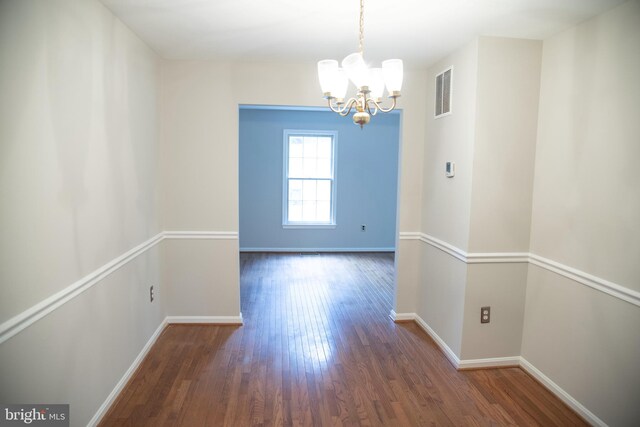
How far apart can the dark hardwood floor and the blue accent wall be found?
3.03 metres

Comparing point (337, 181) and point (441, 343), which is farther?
point (337, 181)

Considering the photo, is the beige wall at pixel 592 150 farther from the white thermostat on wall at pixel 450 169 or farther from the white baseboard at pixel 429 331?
the white baseboard at pixel 429 331

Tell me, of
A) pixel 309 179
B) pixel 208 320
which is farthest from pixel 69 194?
pixel 309 179

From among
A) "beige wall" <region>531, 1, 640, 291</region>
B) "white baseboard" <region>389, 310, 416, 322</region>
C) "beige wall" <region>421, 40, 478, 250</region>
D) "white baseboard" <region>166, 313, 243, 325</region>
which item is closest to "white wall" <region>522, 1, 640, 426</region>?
"beige wall" <region>531, 1, 640, 291</region>

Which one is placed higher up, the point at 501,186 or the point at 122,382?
the point at 501,186

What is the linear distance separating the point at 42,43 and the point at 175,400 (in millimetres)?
2119

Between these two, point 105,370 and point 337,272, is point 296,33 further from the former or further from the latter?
point 337,272

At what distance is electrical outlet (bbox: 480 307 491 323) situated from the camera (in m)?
2.91

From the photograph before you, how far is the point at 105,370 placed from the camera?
231 cm

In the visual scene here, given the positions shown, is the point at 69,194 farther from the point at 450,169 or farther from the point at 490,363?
the point at 490,363

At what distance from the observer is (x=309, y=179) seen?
7004mm

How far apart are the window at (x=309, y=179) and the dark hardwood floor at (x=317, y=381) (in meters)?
3.14

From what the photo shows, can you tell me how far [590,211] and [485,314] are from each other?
106 cm

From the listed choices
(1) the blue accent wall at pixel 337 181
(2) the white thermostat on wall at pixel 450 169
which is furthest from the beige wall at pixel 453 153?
(1) the blue accent wall at pixel 337 181
